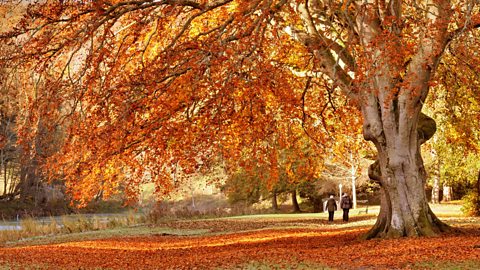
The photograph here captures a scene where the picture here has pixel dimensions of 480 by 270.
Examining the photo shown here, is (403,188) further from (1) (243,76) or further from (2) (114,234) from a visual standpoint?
(2) (114,234)

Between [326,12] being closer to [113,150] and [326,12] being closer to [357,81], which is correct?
[357,81]

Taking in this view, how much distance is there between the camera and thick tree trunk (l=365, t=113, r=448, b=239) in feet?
55.5

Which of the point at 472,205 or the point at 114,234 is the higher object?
the point at 472,205

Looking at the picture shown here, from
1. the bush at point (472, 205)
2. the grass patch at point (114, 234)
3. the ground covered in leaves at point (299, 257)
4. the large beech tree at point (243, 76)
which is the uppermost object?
the large beech tree at point (243, 76)

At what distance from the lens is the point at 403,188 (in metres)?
17.1

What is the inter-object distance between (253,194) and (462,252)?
36.2 meters

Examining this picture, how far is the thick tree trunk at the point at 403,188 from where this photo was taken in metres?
16.9

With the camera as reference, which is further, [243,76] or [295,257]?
[243,76]

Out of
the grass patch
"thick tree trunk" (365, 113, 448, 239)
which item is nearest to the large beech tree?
"thick tree trunk" (365, 113, 448, 239)

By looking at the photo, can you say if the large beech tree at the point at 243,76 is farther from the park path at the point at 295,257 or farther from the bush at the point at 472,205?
the bush at the point at 472,205

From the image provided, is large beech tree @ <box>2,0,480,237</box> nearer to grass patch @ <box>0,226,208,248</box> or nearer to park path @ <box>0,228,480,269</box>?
park path @ <box>0,228,480,269</box>

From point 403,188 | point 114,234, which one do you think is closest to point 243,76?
point 403,188

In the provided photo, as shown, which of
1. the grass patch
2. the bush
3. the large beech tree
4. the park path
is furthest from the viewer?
the bush

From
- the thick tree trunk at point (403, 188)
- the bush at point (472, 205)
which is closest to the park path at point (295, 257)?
the thick tree trunk at point (403, 188)
